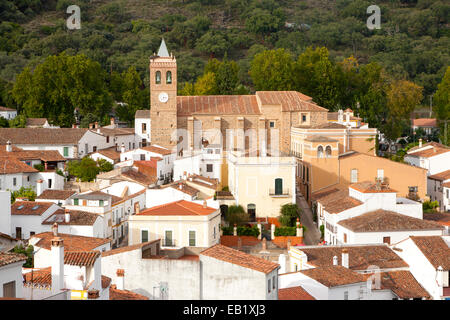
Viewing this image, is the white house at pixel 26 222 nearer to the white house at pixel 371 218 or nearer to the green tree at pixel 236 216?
the green tree at pixel 236 216

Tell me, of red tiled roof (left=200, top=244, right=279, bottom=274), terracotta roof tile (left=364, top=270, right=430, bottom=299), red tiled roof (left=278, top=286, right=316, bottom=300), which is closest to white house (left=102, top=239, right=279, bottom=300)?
red tiled roof (left=200, top=244, right=279, bottom=274)

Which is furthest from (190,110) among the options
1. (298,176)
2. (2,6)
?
(2,6)

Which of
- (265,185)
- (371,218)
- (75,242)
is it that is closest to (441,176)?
(265,185)

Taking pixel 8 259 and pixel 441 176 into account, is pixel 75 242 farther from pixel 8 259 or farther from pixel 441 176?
pixel 441 176

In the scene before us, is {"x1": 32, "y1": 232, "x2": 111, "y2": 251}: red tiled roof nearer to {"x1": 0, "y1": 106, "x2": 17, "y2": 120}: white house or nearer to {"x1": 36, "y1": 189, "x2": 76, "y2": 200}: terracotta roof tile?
{"x1": 36, "y1": 189, "x2": 76, "y2": 200}: terracotta roof tile

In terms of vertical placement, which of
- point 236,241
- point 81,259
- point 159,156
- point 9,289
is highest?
point 159,156

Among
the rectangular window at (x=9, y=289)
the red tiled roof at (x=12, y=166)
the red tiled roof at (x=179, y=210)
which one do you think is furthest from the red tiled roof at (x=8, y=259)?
the red tiled roof at (x=12, y=166)
